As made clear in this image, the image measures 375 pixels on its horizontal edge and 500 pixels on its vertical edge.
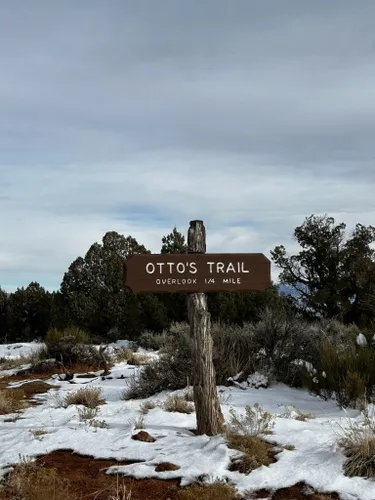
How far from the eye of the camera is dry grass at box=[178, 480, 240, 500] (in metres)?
4.40

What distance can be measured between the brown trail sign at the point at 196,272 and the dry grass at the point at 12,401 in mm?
3430

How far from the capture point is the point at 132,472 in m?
5.15

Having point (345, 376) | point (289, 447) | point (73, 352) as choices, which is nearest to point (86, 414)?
point (289, 447)

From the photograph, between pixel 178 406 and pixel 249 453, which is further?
pixel 178 406

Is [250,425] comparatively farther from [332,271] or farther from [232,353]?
[332,271]

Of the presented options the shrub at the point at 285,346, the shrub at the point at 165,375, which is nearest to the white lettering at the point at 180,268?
the shrub at the point at 165,375

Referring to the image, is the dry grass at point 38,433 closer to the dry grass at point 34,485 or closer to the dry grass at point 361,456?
the dry grass at point 34,485

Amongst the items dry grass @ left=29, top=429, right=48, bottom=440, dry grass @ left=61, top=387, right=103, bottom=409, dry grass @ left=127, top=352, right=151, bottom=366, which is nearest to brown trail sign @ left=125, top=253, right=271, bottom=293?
dry grass @ left=29, top=429, right=48, bottom=440

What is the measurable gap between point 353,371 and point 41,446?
4.38m

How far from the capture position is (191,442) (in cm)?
592

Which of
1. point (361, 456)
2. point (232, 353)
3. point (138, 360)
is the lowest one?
point (361, 456)

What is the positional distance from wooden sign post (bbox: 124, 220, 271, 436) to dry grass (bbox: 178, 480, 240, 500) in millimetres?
1499

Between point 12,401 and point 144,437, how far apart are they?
11.8ft

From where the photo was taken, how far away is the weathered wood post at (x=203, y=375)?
621cm
